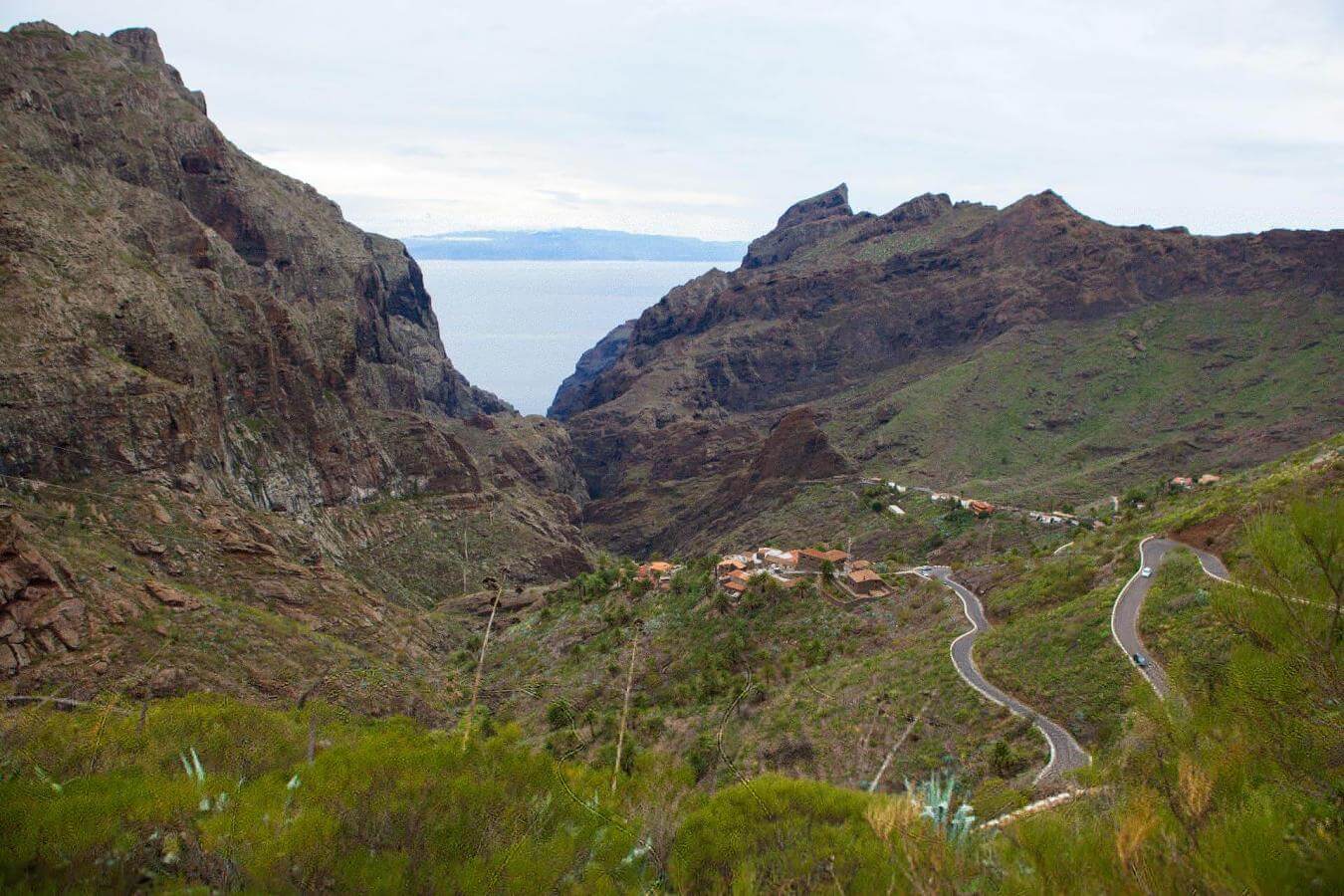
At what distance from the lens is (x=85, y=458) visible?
1537 inches

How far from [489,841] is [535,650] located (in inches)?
1474

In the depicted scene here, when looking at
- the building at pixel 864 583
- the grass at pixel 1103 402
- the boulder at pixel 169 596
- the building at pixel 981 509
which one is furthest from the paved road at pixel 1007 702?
the grass at pixel 1103 402

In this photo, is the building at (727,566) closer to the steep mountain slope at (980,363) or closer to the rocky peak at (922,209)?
the steep mountain slope at (980,363)

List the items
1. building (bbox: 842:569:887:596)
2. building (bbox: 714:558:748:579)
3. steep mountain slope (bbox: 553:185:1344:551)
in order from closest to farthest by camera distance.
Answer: building (bbox: 842:569:887:596) → building (bbox: 714:558:748:579) → steep mountain slope (bbox: 553:185:1344:551)

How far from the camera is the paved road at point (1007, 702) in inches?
729

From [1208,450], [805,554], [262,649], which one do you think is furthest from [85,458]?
[1208,450]

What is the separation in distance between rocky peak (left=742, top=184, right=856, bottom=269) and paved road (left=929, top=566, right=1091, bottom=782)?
145832mm

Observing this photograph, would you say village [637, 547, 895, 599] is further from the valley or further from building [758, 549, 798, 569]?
the valley

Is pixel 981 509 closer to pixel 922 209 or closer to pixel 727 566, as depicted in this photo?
pixel 727 566

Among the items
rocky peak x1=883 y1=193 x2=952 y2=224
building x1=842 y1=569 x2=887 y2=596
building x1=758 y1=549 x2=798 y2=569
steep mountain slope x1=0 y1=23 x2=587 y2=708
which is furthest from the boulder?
rocky peak x1=883 y1=193 x2=952 y2=224

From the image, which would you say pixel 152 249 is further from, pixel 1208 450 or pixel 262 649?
pixel 1208 450

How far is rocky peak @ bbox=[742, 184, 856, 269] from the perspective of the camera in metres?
174

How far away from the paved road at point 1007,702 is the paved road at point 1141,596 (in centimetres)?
249

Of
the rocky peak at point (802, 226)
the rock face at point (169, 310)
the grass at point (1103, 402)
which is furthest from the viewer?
the rocky peak at point (802, 226)
